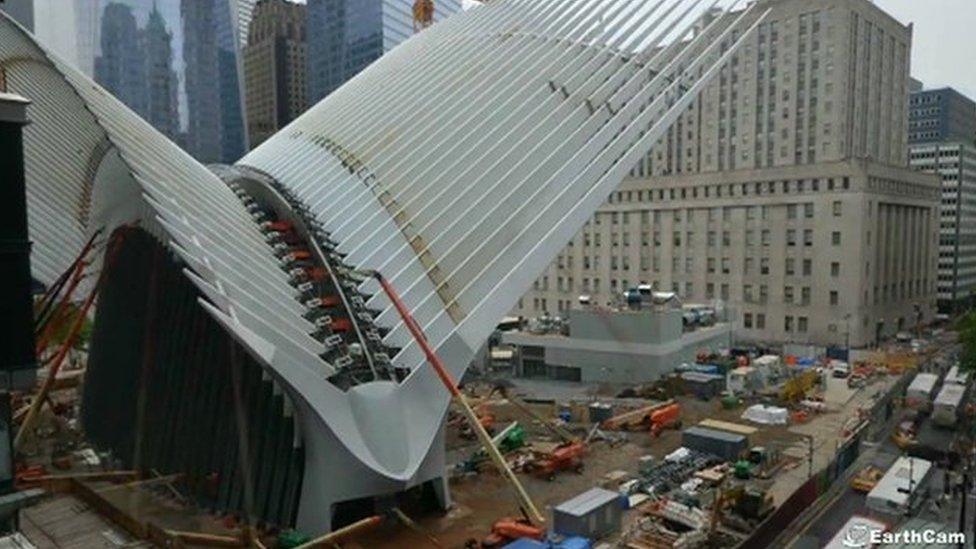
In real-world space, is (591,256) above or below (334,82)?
below

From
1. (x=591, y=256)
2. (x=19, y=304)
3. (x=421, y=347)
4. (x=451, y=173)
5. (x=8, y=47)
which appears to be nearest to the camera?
(x=19, y=304)

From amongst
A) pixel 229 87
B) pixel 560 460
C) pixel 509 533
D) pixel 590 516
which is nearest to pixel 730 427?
pixel 560 460

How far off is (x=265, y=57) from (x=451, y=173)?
15144 centimetres

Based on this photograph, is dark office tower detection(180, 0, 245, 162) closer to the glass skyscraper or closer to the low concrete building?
the glass skyscraper

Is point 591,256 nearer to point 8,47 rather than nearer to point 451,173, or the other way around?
point 451,173

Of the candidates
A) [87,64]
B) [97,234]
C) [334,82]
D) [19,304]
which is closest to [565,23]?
[97,234]

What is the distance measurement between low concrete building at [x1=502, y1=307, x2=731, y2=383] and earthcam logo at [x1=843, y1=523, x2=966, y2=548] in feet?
102

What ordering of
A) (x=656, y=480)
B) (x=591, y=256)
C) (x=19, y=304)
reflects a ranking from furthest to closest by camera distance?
A: (x=591, y=256) < (x=656, y=480) < (x=19, y=304)

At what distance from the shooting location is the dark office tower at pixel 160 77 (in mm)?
102125

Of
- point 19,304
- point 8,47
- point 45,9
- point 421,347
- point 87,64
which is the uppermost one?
point 45,9

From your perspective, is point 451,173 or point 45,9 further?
point 45,9

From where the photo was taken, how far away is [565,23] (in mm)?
32656

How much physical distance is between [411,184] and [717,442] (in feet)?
63.3

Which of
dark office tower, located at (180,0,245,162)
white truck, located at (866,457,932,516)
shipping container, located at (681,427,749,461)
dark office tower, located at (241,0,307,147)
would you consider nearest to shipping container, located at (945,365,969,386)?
shipping container, located at (681,427,749,461)
